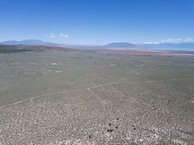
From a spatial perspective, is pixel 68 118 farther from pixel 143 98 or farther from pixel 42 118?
pixel 143 98

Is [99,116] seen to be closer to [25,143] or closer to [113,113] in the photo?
[113,113]

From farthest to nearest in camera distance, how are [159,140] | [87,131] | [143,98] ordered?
[143,98]
[87,131]
[159,140]

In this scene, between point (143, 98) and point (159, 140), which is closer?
point (159, 140)

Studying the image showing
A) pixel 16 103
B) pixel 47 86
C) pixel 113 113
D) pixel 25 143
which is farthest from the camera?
pixel 47 86

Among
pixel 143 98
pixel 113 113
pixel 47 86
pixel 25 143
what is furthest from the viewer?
pixel 47 86

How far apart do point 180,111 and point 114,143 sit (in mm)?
10580

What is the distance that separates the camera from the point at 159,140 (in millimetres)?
15625

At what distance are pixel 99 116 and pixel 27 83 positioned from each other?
18.3m

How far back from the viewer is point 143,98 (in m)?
26.6

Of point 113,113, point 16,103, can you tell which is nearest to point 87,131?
point 113,113

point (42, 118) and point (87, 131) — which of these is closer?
point (87, 131)

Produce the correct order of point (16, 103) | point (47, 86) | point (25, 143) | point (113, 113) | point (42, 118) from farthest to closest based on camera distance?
point (47, 86), point (16, 103), point (113, 113), point (42, 118), point (25, 143)

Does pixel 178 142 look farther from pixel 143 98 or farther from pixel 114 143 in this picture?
pixel 143 98

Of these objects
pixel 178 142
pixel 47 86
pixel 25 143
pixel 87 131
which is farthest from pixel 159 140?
pixel 47 86
